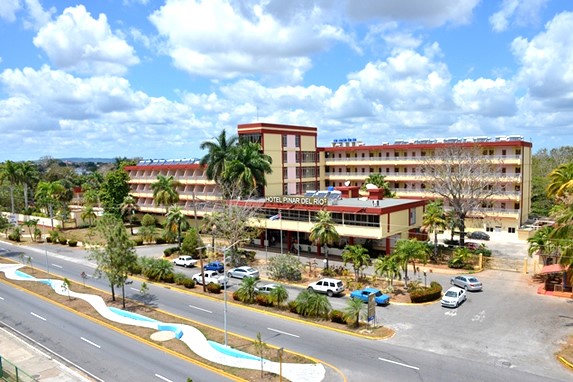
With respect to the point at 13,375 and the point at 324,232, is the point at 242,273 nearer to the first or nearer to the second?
the point at 324,232

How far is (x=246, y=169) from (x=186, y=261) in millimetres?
18104

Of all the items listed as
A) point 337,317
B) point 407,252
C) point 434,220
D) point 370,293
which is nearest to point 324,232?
A: point 407,252

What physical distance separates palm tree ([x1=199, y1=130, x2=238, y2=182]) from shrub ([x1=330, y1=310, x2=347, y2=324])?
42.4 m

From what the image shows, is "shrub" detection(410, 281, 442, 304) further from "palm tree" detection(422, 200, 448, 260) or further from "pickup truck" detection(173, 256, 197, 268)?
"pickup truck" detection(173, 256, 197, 268)

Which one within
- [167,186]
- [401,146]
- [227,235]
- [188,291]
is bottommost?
[188,291]

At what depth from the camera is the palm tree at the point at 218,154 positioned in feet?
251

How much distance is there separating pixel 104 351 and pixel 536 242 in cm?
4433

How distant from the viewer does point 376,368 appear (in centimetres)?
2953

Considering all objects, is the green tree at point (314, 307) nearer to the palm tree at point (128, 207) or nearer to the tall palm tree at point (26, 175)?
the palm tree at point (128, 207)

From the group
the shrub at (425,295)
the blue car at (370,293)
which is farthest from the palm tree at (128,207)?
the shrub at (425,295)

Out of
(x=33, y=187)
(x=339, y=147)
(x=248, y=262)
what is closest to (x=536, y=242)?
(x=248, y=262)

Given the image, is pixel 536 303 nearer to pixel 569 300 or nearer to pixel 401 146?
pixel 569 300

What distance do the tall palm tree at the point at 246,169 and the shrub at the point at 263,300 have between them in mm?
28837

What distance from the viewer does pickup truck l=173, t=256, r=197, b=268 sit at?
6272 cm
